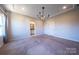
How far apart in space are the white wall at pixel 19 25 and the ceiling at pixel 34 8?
0.34 feet

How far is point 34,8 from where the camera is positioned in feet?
6.59

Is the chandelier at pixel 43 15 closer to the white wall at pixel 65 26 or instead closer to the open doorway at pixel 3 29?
the white wall at pixel 65 26

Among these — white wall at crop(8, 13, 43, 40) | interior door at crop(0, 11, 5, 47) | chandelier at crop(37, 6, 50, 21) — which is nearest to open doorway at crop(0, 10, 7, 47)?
interior door at crop(0, 11, 5, 47)

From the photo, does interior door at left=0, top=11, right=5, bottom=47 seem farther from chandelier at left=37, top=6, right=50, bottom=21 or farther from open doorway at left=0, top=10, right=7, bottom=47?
chandelier at left=37, top=6, right=50, bottom=21

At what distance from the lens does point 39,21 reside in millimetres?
2082

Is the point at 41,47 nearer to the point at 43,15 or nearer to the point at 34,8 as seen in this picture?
the point at 43,15

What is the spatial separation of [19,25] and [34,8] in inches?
19.3

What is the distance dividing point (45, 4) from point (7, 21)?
0.88 meters

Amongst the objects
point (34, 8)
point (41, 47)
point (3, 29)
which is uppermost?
point (34, 8)

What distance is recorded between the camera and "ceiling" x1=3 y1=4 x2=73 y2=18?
1.96 m

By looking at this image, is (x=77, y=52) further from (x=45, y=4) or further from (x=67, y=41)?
(x=45, y=4)

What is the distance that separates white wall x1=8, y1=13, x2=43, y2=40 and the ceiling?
10cm

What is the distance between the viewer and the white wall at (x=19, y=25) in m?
2.01

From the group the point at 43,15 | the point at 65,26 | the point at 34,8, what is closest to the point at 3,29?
the point at 34,8
